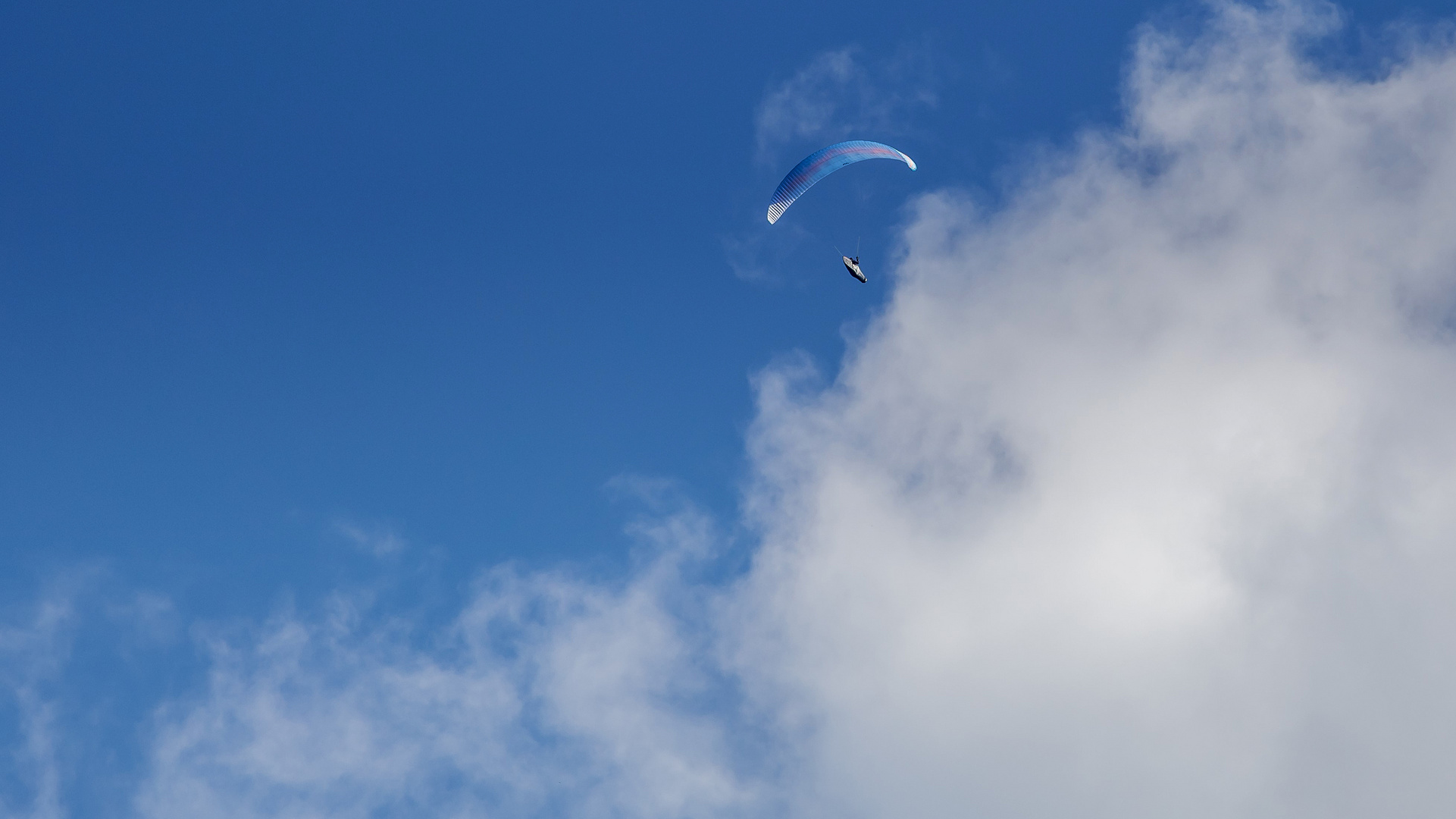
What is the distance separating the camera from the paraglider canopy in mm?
95312

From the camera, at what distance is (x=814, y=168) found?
9550cm

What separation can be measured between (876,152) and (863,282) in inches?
502

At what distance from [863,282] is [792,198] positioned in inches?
512

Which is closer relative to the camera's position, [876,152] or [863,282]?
[876,152]

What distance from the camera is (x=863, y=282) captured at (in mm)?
105812

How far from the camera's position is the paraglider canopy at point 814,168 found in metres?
95.3

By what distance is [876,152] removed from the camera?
97.2 m

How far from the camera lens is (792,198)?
9612 cm

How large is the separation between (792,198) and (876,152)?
7.84 meters

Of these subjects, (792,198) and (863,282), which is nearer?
(792,198)
